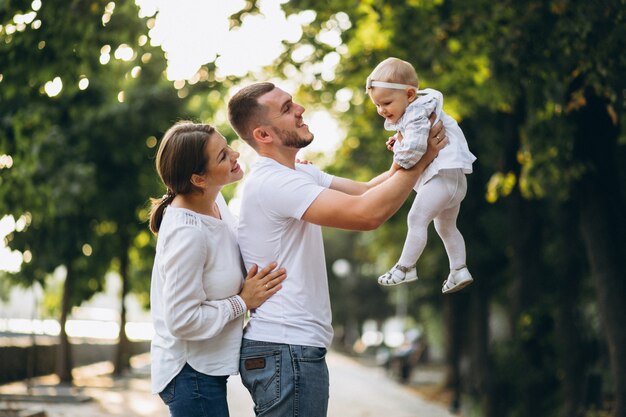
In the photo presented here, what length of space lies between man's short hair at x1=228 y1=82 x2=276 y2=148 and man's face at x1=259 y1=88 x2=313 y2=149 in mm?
37

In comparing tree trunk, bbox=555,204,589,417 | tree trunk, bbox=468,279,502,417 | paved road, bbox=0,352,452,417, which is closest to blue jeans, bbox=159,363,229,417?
paved road, bbox=0,352,452,417

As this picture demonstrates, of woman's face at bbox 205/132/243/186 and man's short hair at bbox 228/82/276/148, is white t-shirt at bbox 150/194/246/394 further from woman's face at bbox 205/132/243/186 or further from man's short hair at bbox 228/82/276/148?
man's short hair at bbox 228/82/276/148

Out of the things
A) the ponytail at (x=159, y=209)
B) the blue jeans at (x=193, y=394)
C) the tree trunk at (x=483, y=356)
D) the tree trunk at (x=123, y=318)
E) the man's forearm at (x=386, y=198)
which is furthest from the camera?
the tree trunk at (x=123, y=318)

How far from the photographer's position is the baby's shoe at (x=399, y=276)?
419cm

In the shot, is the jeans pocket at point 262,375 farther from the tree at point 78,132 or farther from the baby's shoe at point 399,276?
the tree at point 78,132

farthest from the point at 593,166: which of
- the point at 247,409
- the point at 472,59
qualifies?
the point at 247,409

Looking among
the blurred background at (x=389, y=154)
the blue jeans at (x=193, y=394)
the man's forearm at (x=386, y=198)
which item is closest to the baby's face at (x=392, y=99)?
the man's forearm at (x=386, y=198)

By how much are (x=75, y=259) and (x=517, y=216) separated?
32.8ft

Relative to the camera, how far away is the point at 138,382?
24953 mm

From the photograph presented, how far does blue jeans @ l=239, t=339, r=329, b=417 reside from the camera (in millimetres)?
3902

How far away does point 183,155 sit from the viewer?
408 centimetres

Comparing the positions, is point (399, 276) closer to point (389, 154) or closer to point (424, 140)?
point (424, 140)

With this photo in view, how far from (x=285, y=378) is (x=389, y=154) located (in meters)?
17.4

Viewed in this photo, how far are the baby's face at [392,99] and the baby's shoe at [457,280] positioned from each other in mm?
747
